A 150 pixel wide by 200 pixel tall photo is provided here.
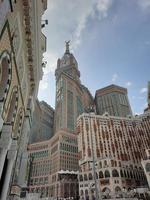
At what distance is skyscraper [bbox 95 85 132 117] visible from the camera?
565 ft

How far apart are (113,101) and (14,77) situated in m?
167

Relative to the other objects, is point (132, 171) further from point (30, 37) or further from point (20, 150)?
point (30, 37)

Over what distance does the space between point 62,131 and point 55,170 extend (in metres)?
21.0

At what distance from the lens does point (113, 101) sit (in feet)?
578

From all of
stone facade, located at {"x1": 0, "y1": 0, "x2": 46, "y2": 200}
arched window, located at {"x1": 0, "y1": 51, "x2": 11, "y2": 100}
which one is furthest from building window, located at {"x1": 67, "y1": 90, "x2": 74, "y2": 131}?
arched window, located at {"x1": 0, "y1": 51, "x2": 11, "y2": 100}

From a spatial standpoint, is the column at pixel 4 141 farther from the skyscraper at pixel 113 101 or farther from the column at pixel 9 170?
the skyscraper at pixel 113 101

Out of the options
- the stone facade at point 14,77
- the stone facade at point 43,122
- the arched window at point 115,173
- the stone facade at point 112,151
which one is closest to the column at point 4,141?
the stone facade at point 14,77

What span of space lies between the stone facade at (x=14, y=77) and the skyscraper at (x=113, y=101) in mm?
156365

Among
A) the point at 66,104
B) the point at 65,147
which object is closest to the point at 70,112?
the point at 66,104

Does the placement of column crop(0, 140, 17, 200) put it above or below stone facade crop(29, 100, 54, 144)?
below

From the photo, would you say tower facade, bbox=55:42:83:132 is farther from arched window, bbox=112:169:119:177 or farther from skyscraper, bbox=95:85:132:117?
arched window, bbox=112:169:119:177

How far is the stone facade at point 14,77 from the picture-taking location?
11570 millimetres

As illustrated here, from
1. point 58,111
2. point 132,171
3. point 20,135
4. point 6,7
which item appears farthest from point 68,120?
point 6,7

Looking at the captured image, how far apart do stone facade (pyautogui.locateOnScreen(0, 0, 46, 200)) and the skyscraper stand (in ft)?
513
